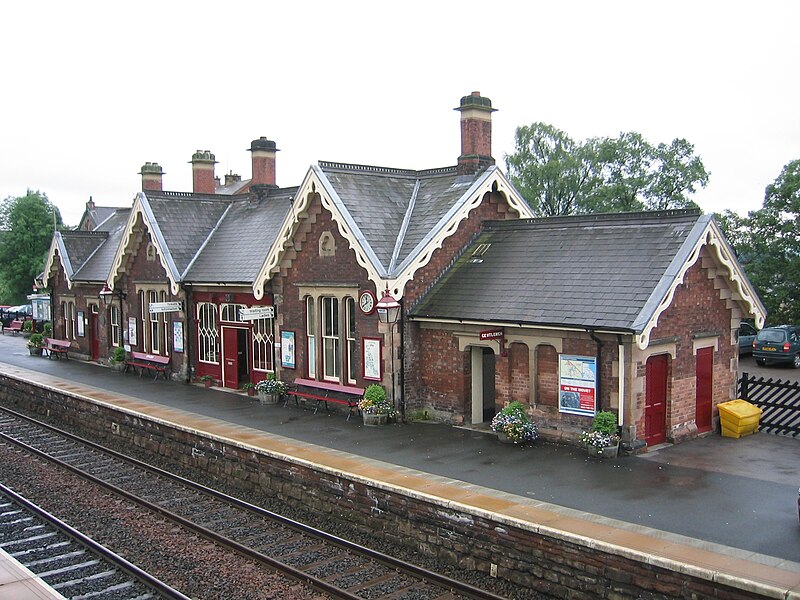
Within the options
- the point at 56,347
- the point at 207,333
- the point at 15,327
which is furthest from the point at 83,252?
the point at 15,327

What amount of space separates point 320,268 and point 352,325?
1.76 m

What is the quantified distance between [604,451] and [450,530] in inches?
159

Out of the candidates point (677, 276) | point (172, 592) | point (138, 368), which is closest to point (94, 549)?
point (172, 592)

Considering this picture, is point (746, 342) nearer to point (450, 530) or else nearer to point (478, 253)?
point (478, 253)

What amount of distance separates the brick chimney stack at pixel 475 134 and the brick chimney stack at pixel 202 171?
14.3 meters

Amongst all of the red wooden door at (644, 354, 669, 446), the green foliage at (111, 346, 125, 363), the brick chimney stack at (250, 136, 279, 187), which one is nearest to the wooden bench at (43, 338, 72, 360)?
the green foliage at (111, 346, 125, 363)

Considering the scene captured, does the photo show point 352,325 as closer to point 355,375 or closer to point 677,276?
point 355,375

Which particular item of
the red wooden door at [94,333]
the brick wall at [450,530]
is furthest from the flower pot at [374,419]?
the red wooden door at [94,333]

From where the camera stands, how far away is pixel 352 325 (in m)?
19.0

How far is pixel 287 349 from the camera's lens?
20891 mm

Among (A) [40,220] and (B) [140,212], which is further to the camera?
(A) [40,220]

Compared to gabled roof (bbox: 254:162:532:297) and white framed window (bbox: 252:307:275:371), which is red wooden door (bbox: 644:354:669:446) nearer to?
gabled roof (bbox: 254:162:532:297)

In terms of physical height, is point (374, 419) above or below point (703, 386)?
below

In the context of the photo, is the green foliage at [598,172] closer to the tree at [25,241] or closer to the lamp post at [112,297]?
the lamp post at [112,297]
